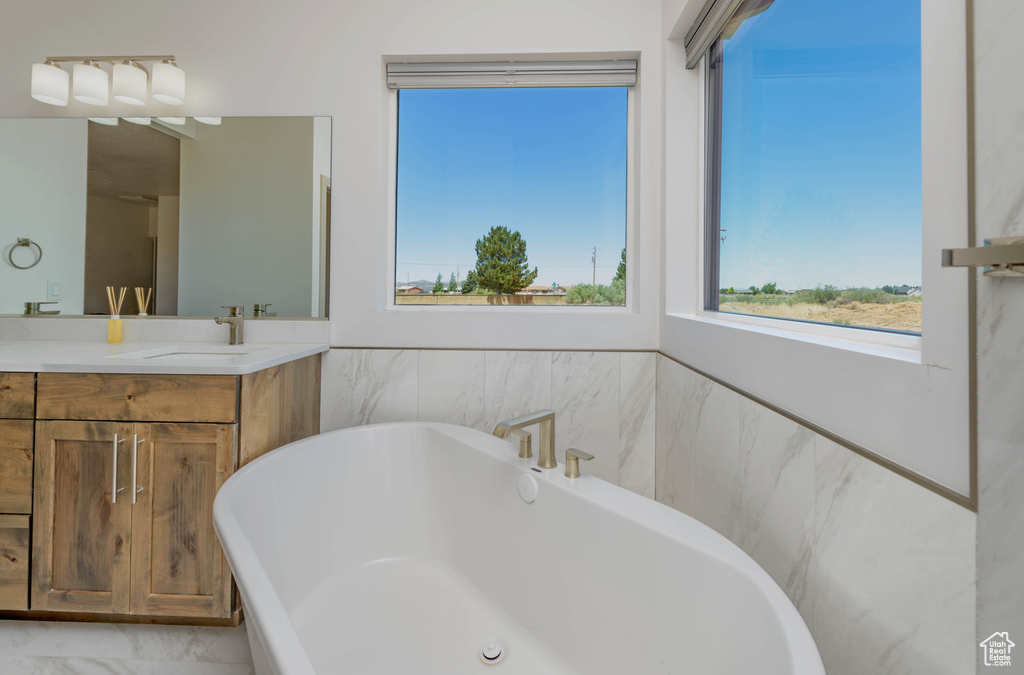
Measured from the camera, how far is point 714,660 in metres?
0.84

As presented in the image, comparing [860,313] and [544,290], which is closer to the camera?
[860,313]

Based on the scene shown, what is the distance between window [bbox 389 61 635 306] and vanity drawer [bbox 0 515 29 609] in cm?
141

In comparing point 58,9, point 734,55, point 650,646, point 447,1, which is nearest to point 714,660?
point 650,646

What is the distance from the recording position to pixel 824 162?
1.03m

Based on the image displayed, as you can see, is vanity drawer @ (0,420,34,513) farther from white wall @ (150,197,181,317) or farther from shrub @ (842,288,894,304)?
shrub @ (842,288,894,304)

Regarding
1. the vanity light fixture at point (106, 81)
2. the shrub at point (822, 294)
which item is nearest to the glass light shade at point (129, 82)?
the vanity light fixture at point (106, 81)

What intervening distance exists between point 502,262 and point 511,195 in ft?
0.98

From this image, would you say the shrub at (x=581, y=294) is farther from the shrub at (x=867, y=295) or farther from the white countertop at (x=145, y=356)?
the shrub at (x=867, y=295)

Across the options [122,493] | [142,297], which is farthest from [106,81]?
[122,493]

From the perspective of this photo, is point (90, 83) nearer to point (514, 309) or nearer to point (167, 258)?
point (167, 258)

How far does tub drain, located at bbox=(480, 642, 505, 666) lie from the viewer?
1.25 m

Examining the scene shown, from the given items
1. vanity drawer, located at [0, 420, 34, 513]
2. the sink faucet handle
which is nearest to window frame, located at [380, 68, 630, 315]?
the sink faucet handle

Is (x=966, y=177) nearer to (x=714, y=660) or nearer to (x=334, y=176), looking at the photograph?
(x=714, y=660)

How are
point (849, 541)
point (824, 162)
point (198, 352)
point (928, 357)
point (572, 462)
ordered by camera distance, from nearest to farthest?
1. point (928, 357)
2. point (849, 541)
3. point (824, 162)
4. point (572, 462)
5. point (198, 352)
